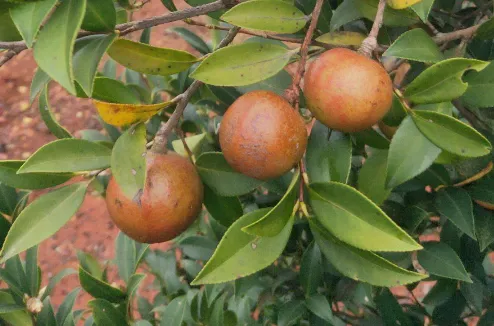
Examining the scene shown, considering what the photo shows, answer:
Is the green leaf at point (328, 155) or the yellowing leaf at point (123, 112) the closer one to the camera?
the yellowing leaf at point (123, 112)

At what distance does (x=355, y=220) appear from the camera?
0.62 metres

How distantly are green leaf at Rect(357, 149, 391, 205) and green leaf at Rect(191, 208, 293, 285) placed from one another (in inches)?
7.2

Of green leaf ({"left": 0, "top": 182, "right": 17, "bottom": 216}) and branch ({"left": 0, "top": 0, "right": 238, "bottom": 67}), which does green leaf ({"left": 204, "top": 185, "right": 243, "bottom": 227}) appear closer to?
branch ({"left": 0, "top": 0, "right": 238, "bottom": 67})

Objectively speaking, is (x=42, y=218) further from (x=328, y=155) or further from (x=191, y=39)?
(x=191, y=39)

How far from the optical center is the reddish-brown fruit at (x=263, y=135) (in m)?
0.61

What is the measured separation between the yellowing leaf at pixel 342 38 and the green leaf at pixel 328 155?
118mm

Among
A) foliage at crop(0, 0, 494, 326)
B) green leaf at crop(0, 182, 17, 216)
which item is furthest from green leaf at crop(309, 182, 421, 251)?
green leaf at crop(0, 182, 17, 216)

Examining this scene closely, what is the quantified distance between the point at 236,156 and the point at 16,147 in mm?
3502

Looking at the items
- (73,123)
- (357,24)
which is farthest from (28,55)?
(357,24)

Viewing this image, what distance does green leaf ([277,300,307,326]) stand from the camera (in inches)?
40.2

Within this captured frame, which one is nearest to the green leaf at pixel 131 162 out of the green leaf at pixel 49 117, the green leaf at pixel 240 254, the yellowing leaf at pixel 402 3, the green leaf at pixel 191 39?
the green leaf at pixel 240 254

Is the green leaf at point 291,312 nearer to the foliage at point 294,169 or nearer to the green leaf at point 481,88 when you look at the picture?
the foliage at point 294,169

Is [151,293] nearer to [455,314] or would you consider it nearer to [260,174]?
[455,314]

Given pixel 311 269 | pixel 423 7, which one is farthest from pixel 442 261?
pixel 423 7
